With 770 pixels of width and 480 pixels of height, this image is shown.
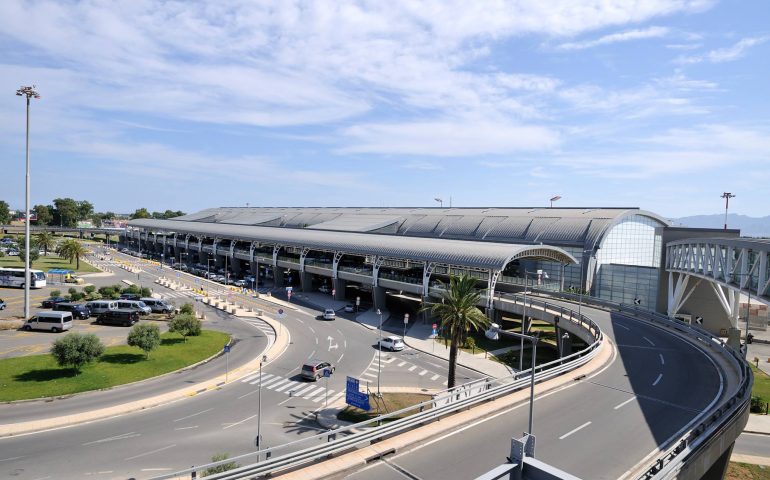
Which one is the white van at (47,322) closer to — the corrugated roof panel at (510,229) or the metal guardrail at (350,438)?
the metal guardrail at (350,438)

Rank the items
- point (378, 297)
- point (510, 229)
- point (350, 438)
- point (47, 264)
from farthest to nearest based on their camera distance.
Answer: point (47, 264)
point (510, 229)
point (378, 297)
point (350, 438)

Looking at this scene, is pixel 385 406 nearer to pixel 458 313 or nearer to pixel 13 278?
pixel 458 313

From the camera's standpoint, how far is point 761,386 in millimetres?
42406

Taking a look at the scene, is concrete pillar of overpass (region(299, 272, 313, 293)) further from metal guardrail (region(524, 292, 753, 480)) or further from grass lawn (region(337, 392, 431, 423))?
metal guardrail (region(524, 292, 753, 480))

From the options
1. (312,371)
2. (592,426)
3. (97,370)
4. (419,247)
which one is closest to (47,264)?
(97,370)

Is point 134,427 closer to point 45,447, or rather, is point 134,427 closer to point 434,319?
point 45,447

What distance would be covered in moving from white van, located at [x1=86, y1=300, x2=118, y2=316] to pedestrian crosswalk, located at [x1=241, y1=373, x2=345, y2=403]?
2940 cm

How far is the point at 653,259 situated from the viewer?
71.9 metres

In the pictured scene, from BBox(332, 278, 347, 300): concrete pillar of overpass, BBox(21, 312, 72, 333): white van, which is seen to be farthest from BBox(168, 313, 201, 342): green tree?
BBox(332, 278, 347, 300): concrete pillar of overpass

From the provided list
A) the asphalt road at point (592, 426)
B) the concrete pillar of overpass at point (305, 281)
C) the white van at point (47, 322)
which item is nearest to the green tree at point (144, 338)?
the white van at point (47, 322)

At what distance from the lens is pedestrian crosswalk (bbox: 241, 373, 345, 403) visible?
34.3 m

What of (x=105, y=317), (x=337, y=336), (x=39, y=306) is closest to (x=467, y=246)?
(x=337, y=336)

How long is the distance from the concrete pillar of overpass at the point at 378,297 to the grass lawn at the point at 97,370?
80.6 feet

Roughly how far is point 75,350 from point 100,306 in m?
25.8
